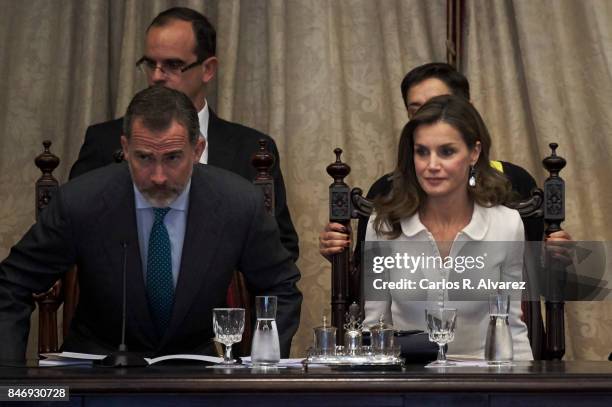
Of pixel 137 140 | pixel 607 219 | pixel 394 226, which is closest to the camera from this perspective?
pixel 137 140

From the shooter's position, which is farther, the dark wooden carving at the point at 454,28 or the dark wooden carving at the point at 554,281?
the dark wooden carving at the point at 454,28

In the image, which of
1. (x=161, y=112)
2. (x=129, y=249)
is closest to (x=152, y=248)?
(x=129, y=249)

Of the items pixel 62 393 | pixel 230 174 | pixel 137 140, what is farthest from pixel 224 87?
pixel 62 393

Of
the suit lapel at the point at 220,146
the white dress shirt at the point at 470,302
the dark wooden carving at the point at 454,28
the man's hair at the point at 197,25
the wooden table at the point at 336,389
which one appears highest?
the dark wooden carving at the point at 454,28

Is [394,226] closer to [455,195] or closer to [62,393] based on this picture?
[455,195]

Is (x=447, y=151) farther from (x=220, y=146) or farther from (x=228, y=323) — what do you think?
(x=228, y=323)

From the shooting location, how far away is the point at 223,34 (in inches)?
194

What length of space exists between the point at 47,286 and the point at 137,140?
0.50 meters

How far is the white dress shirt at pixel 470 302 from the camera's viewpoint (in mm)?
3432

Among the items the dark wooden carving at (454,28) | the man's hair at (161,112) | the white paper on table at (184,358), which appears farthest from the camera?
the dark wooden carving at (454,28)

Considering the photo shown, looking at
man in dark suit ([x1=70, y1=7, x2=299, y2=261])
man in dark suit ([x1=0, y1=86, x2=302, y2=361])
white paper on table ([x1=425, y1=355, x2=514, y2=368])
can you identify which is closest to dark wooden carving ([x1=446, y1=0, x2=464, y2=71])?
man in dark suit ([x1=70, y1=7, x2=299, y2=261])

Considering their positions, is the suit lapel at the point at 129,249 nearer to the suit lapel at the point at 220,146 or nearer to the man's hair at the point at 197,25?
the suit lapel at the point at 220,146

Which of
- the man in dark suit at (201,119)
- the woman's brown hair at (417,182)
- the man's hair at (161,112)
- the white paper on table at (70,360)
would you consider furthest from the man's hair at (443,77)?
the white paper on table at (70,360)

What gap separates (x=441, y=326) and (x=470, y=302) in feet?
1.79
